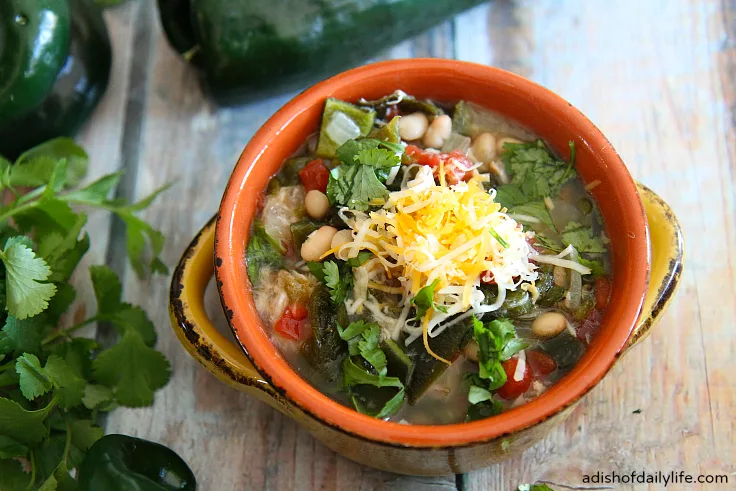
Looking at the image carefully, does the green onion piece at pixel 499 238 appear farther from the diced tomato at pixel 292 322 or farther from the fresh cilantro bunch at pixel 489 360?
the diced tomato at pixel 292 322

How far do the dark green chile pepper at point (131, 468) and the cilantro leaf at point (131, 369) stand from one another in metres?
0.19

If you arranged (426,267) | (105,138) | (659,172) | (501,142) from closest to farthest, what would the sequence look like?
1. (426,267)
2. (501,142)
3. (659,172)
4. (105,138)

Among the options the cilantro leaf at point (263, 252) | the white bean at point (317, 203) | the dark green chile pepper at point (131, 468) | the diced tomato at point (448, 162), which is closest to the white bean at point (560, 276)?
the diced tomato at point (448, 162)

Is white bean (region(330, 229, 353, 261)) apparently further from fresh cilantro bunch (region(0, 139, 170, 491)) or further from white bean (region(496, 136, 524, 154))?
fresh cilantro bunch (region(0, 139, 170, 491))

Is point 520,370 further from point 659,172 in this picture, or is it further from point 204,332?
point 659,172

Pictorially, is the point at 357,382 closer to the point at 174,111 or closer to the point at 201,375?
the point at 201,375

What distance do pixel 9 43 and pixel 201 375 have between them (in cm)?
123

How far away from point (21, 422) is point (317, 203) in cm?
101

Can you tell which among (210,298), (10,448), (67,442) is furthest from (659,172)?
(10,448)

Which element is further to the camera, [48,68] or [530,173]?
[48,68]

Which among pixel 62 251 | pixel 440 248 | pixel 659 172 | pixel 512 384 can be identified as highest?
pixel 440 248

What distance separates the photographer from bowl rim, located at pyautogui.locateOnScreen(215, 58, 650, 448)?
66.5 inches

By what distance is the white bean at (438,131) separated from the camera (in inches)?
83.4

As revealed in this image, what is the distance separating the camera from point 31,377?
205 cm
